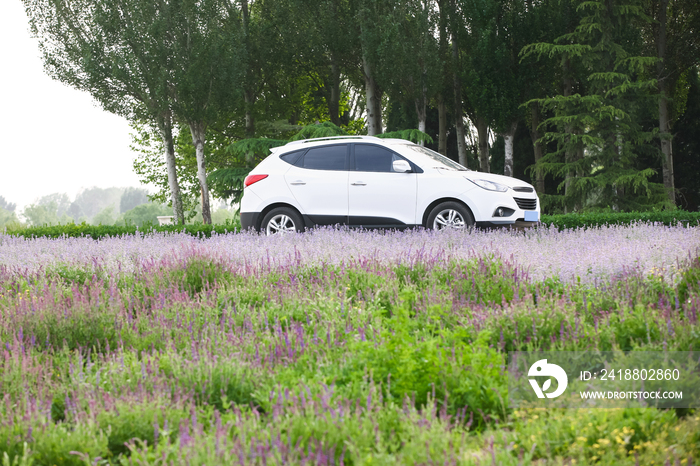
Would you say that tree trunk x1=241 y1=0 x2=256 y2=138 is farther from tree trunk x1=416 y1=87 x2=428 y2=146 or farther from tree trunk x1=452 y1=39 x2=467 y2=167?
tree trunk x1=452 y1=39 x2=467 y2=167

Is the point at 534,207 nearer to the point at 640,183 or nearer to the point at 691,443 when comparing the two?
the point at 691,443

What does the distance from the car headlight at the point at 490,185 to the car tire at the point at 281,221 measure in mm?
3280

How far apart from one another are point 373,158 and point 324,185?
1038 millimetres

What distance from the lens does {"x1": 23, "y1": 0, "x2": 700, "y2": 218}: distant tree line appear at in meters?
17.8

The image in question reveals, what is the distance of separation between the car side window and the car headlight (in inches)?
58.4

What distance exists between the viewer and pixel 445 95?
2275 cm

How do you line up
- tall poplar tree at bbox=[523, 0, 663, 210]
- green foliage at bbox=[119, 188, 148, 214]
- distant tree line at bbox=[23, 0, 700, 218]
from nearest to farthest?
tall poplar tree at bbox=[523, 0, 663, 210]
distant tree line at bbox=[23, 0, 700, 218]
green foliage at bbox=[119, 188, 148, 214]

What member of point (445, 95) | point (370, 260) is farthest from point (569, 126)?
point (370, 260)

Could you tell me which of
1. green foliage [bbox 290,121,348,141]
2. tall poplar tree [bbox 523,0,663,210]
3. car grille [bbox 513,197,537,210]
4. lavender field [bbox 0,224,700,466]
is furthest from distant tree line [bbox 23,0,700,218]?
lavender field [bbox 0,224,700,466]

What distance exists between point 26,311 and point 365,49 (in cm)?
1799

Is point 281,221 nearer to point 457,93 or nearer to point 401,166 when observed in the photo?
point 401,166

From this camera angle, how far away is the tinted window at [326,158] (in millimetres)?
10461

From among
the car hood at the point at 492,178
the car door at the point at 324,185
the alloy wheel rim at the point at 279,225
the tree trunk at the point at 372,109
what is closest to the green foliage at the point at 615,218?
the car hood at the point at 492,178

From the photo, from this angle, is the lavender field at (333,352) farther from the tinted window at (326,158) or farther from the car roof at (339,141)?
the car roof at (339,141)
